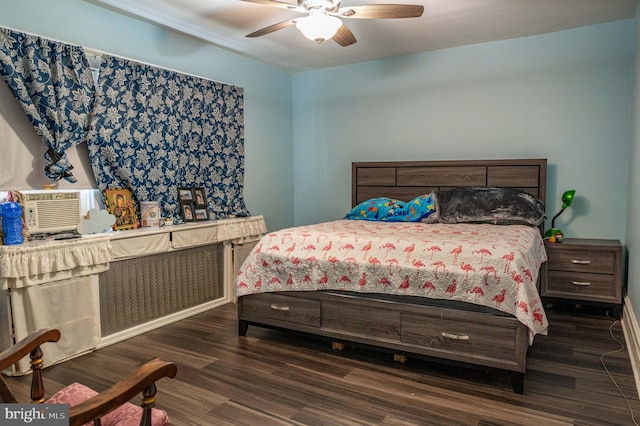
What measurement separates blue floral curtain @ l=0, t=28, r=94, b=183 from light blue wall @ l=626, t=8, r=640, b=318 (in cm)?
396

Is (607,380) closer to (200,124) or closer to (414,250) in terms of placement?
(414,250)

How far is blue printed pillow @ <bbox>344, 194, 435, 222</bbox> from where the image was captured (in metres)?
4.13

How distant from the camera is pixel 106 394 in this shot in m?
1.14

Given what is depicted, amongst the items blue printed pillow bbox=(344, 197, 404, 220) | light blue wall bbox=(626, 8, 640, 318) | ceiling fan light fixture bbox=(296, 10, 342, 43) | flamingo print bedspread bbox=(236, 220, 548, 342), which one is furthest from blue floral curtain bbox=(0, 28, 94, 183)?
light blue wall bbox=(626, 8, 640, 318)

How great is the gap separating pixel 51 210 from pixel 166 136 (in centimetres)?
122

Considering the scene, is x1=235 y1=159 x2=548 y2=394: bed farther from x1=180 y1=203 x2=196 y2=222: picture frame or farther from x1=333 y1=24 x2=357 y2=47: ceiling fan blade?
x1=333 y1=24 x2=357 y2=47: ceiling fan blade

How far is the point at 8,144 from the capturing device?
287cm

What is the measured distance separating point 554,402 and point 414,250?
3.56 feet

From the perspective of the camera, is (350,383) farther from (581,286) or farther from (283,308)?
(581,286)

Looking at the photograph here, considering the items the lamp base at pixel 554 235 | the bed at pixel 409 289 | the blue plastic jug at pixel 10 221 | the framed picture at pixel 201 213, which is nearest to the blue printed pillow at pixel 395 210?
the bed at pixel 409 289

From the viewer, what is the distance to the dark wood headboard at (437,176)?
163 inches

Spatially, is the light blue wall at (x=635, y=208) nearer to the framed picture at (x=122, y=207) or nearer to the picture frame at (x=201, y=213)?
the picture frame at (x=201, y=213)

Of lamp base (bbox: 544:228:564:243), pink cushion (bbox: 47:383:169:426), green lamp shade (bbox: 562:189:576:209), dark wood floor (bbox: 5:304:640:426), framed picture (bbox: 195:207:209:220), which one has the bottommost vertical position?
dark wood floor (bbox: 5:304:640:426)

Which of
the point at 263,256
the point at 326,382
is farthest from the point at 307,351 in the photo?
the point at 263,256
